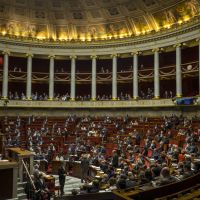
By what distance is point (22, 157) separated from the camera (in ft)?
38.0

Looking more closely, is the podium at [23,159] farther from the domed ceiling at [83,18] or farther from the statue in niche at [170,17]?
the statue in niche at [170,17]

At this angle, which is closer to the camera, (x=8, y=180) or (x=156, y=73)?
(x=8, y=180)

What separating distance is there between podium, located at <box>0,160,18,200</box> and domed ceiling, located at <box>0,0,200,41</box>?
23.2m

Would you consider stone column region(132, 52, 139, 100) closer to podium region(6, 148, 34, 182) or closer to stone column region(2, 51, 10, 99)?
stone column region(2, 51, 10, 99)

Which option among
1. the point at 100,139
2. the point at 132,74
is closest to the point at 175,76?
the point at 132,74

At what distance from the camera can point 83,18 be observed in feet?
107

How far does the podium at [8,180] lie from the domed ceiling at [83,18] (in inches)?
912

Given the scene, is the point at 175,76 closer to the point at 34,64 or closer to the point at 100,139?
the point at 100,139

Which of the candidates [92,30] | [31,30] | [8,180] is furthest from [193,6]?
[8,180]

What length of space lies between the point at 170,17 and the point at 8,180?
23.9 m

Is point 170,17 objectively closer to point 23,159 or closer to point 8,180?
point 23,159

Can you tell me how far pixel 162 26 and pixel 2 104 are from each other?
18665 millimetres

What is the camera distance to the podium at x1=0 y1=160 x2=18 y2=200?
380 inches

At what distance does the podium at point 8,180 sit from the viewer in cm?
964
